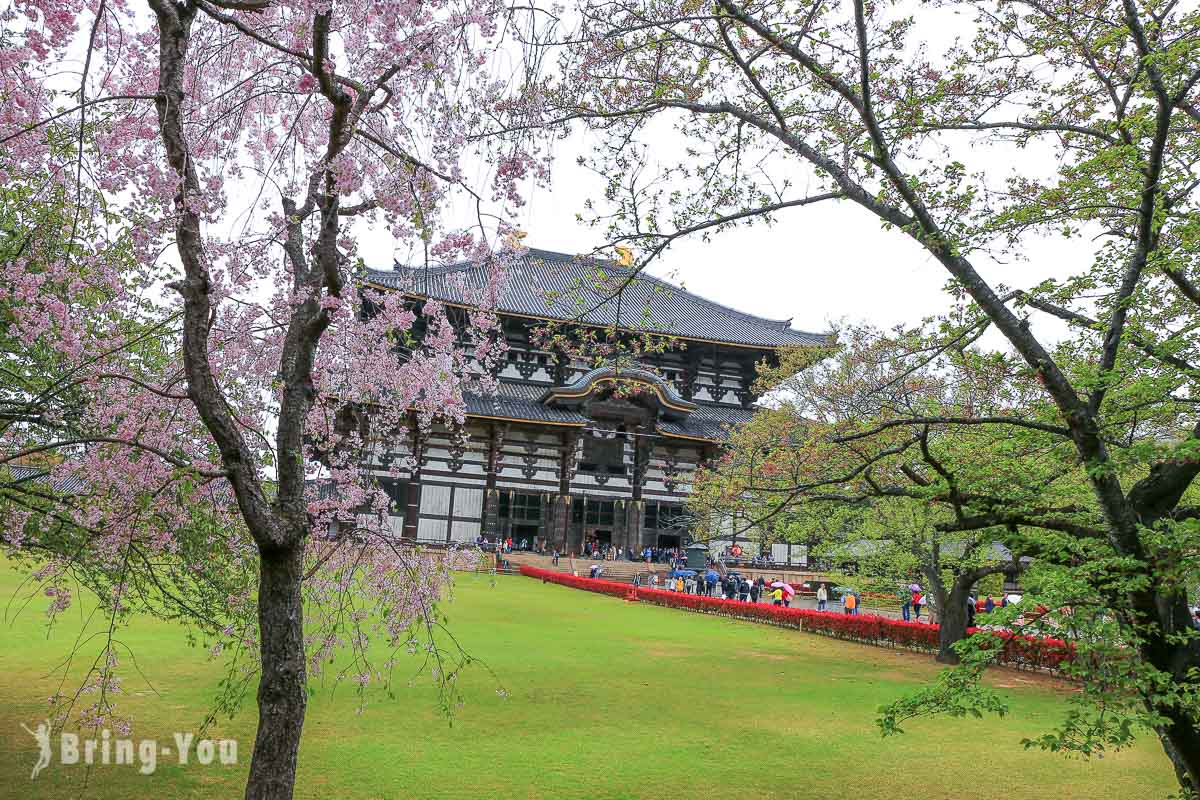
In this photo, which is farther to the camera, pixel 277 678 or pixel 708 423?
pixel 708 423

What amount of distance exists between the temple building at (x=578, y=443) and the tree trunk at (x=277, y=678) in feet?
92.0

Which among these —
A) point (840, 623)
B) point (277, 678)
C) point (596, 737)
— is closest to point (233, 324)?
point (277, 678)

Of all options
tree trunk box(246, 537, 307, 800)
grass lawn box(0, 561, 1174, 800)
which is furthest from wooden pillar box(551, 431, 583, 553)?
tree trunk box(246, 537, 307, 800)

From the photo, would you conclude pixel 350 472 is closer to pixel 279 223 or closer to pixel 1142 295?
pixel 279 223

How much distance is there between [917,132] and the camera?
6.20 metres

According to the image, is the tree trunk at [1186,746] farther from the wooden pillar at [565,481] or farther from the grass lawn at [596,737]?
the wooden pillar at [565,481]

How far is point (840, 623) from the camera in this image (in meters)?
21.5

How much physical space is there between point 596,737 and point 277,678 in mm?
5930

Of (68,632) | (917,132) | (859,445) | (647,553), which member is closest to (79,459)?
(917,132)

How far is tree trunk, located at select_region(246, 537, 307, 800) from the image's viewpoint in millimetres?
4207

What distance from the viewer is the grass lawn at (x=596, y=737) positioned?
7547 mm

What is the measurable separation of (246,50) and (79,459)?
3.55 meters

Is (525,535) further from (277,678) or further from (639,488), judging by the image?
(277,678)

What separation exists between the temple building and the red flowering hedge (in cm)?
646
